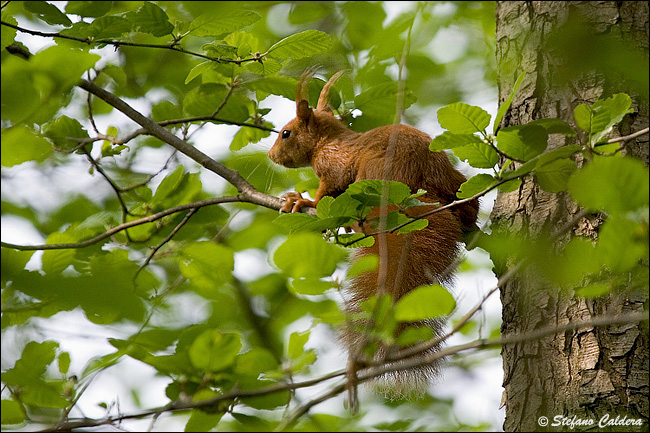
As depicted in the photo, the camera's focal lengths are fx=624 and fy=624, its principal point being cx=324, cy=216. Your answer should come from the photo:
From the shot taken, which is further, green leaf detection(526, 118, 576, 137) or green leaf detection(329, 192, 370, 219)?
green leaf detection(329, 192, 370, 219)

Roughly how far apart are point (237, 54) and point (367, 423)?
69.3 inches

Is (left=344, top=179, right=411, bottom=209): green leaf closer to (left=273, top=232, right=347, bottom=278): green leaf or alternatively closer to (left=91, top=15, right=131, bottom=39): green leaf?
(left=273, top=232, right=347, bottom=278): green leaf

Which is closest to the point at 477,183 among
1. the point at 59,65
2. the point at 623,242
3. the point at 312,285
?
the point at 312,285

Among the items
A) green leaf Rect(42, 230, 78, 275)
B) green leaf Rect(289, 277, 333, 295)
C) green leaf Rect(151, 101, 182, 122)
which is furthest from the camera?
green leaf Rect(151, 101, 182, 122)

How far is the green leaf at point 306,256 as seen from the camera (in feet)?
3.56

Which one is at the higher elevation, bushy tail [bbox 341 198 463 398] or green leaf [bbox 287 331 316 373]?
bushy tail [bbox 341 198 463 398]

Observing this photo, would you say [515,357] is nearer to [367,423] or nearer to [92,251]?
[367,423]

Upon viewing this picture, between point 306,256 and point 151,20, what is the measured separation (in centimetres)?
110

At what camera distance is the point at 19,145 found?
90 cm

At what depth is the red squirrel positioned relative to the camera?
2.19 metres

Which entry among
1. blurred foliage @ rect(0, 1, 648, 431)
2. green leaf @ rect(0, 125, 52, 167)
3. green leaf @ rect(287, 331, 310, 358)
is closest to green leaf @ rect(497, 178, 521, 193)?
blurred foliage @ rect(0, 1, 648, 431)

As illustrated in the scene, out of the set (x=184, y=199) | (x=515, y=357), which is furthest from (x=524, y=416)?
(x=184, y=199)

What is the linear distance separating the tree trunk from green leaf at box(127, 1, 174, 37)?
3.29ft

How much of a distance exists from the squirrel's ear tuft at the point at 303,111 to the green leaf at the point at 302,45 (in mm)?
1312
